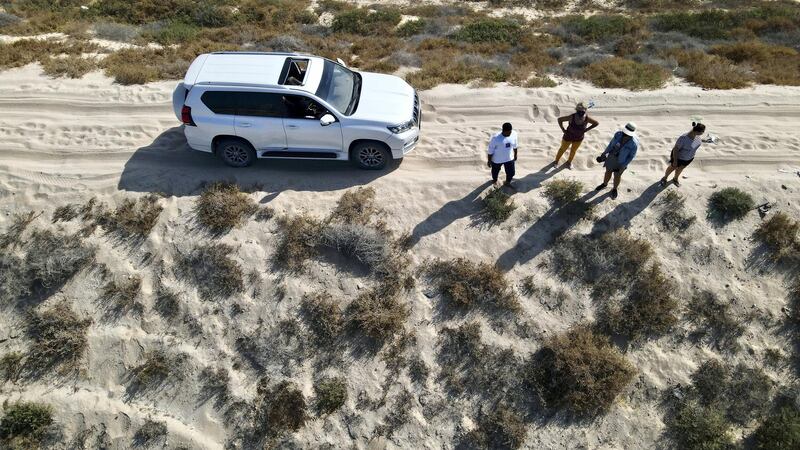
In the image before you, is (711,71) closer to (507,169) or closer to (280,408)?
(507,169)

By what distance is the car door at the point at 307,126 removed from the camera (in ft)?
30.4

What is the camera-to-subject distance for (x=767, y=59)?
1365 cm

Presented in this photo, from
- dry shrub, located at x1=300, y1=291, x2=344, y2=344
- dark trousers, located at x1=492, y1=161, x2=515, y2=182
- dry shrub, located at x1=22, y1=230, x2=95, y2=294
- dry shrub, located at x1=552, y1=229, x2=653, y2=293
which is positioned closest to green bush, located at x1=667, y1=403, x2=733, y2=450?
dry shrub, located at x1=552, y1=229, x2=653, y2=293

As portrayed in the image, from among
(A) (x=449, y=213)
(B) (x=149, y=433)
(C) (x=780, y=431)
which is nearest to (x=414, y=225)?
(A) (x=449, y=213)

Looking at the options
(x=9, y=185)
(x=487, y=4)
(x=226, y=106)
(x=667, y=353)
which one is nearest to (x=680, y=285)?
(x=667, y=353)

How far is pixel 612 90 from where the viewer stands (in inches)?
488

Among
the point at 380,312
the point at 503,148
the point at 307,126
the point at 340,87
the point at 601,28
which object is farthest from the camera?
the point at 601,28

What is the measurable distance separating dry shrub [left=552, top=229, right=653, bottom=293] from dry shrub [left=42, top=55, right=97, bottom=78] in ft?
42.4

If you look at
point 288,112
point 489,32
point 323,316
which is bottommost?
point 323,316

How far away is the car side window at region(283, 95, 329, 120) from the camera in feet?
30.3

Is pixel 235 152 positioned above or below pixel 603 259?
above

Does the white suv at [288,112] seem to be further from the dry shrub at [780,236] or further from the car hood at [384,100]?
the dry shrub at [780,236]

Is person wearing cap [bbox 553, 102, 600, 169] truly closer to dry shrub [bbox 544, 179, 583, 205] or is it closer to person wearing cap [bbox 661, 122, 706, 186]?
dry shrub [bbox 544, 179, 583, 205]

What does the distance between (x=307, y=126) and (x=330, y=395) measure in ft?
16.6
